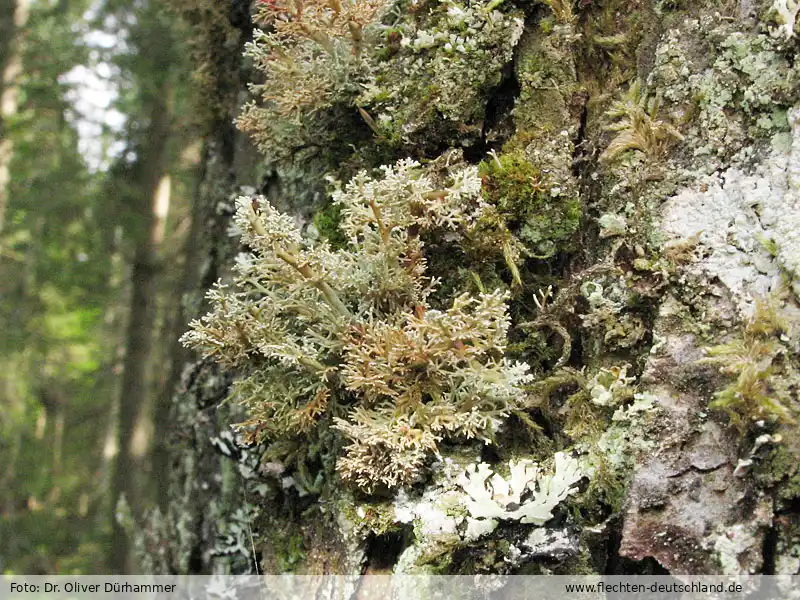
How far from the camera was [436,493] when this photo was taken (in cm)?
132

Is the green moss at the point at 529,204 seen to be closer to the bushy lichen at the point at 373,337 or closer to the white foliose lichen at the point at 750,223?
the bushy lichen at the point at 373,337

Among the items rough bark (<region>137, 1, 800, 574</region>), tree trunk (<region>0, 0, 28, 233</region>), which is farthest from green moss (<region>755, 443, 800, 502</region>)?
tree trunk (<region>0, 0, 28, 233</region>)

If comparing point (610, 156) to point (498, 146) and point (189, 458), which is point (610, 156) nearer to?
point (498, 146)

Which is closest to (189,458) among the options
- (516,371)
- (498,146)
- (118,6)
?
(516,371)

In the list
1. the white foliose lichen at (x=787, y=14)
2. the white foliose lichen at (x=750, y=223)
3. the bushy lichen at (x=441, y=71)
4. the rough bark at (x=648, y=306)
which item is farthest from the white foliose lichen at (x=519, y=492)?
the white foliose lichen at (x=787, y=14)

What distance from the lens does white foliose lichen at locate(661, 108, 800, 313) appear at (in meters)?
1.22

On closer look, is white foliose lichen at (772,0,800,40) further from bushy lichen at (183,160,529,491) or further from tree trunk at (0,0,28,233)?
tree trunk at (0,0,28,233)

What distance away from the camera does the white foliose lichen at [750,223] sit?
4.00 feet

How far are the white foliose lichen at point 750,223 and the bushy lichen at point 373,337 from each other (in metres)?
0.42

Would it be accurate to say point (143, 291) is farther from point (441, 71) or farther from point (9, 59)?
point (441, 71)

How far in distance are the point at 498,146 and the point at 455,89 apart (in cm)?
17

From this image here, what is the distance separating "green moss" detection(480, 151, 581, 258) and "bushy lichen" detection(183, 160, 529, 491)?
0.17 ft

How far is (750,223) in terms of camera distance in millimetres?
1261

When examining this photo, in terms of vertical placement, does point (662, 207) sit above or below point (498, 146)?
below
